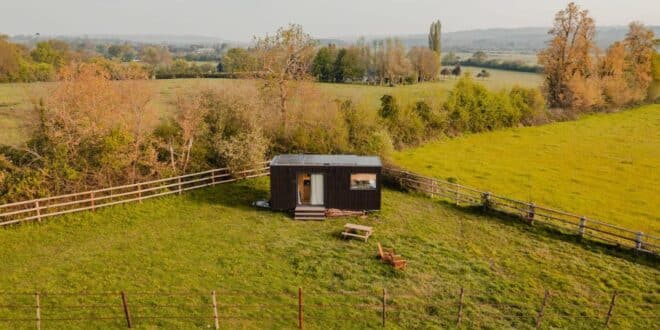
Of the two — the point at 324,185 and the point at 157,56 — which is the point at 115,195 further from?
the point at 157,56

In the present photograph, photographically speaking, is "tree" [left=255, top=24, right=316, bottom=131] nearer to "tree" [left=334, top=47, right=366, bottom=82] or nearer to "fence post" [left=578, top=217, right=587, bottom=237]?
"fence post" [left=578, top=217, right=587, bottom=237]

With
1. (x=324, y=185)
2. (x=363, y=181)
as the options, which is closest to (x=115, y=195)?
(x=324, y=185)

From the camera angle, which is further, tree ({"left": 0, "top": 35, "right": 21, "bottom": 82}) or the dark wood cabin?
tree ({"left": 0, "top": 35, "right": 21, "bottom": 82})

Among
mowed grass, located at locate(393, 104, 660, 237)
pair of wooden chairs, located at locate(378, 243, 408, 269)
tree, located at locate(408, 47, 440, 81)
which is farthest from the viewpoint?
tree, located at locate(408, 47, 440, 81)

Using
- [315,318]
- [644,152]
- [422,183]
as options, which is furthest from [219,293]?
[644,152]

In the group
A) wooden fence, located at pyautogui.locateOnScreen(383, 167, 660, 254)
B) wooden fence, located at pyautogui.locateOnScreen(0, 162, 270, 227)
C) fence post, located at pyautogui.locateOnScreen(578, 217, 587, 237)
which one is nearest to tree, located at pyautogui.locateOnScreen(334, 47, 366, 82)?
wooden fence, located at pyautogui.locateOnScreen(0, 162, 270, 227)

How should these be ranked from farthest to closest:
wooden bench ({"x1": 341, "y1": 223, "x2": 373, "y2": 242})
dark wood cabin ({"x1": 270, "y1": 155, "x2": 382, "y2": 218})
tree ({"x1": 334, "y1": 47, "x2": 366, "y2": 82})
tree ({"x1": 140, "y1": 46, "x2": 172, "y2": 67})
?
tree ({"x1": 334, "y1": 47, "x2": 366, "y2": 82})
tree ({"x1": 140, "y1": 46, "x2": 172, "y2": 67})
dark wood cabin ({"x1": 270, "y1": 155, "x2": 382, "y2": 218})
wooden bench ({"x1": 341, "y1": 223, "x2": 373, "y2": 242})

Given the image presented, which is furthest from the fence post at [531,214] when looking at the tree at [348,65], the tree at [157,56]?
the tree at [157,56]

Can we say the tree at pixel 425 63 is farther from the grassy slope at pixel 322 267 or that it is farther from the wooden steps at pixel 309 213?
the wooden steps at pixel 309 213

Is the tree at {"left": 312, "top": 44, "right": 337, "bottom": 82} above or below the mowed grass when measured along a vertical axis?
above
